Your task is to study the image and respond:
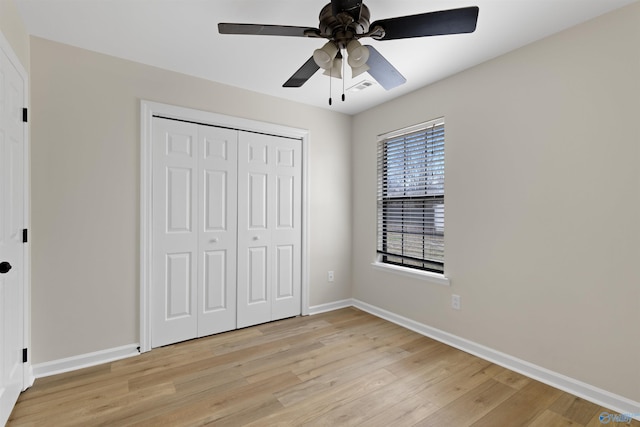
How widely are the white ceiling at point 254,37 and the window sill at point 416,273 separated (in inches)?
74.5

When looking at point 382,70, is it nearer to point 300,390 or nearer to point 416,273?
point 416,273

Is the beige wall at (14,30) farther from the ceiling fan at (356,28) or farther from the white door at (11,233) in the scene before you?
the ceiling fan at (356,28)

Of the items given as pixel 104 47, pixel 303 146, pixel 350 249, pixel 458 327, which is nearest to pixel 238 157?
pixel 303 146

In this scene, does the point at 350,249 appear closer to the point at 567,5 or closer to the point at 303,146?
the point at 303,146

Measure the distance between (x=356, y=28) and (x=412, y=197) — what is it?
2.01m

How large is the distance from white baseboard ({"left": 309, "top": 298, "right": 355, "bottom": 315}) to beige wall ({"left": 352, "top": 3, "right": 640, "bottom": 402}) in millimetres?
1161

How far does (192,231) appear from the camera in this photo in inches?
115

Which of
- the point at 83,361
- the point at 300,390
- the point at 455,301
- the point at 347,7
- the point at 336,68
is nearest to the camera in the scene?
the point at 347,7

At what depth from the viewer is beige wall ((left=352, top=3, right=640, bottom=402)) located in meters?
1.90

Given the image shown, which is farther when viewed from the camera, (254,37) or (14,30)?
(254,37)

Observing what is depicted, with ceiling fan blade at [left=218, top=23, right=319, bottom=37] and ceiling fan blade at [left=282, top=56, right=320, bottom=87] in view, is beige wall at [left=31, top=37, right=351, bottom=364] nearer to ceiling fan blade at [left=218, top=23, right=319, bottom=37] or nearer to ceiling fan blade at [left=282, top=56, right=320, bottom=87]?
ceiling fan blade at [left=282, top=56, right=320, bottom=87]

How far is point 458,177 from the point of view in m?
2.80

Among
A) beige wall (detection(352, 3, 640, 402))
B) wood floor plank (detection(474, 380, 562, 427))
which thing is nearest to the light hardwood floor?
wood floor plank (detection(474, 380, 562, 427))

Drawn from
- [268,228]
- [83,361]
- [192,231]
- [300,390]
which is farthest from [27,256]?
[300,390]
